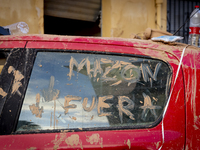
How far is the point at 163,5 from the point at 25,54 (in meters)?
4.84

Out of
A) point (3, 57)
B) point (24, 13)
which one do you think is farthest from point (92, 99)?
point (24, 13)

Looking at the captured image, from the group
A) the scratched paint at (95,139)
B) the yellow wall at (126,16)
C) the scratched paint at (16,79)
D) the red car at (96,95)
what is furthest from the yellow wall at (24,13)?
the scratched paint at (95,139)

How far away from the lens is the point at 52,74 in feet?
4.25

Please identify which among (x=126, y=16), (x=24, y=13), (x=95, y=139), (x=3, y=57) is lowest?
(x=95, y=139)

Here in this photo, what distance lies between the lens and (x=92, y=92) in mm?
1286

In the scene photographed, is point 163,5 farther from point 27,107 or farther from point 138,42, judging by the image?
point 27,107

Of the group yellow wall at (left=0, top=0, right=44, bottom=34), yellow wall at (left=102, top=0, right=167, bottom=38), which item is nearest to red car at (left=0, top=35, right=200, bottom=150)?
yellow wall at (left=0, top=0, right=44, bottom=34)

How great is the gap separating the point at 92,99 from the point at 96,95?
0.12 feet

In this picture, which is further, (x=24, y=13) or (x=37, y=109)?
(x=24, y=13)

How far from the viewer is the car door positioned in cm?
120

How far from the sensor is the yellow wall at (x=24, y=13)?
4066 millimetres

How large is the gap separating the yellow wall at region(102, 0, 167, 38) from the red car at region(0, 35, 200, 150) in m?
3.60

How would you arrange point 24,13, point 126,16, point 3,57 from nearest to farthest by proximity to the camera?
1. point 3,57
2. point 24,13
3. point 126,16

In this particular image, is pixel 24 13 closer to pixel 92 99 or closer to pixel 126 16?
pixel 126 16
